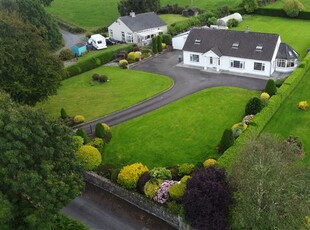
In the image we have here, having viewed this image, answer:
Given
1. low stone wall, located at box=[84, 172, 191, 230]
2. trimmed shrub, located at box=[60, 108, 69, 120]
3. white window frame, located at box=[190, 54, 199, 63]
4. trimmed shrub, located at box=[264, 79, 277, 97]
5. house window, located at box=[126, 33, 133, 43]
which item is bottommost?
low stone wall, located at box=[84, 172, 191, 230]

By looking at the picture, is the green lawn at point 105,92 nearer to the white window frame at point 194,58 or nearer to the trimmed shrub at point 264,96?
the white window frame at point 194,58

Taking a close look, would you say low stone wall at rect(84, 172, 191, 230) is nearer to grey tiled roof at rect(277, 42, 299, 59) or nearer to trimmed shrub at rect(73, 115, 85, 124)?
trimmed shrub at rect(73, 115, 85, 124)

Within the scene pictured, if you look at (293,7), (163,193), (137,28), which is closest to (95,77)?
(137,28)

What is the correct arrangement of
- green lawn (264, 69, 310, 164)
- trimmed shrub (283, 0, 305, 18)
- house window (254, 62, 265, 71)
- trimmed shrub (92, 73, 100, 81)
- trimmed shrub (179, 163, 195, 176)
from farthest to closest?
trimmed shrub (283, 0, 305, 18) → trimmed shrub (92, 73, 100, 81) → house window (254, 62, 265, 71) → green lawn (264, 69, 310, 164) → trimmed shrub (179, 163, 195, 176)

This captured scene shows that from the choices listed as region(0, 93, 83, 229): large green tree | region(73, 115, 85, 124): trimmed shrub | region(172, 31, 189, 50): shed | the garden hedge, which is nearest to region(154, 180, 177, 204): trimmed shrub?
region(0, 93, 83, 229): large green tree

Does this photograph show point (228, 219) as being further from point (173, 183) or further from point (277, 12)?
point (277, 12)

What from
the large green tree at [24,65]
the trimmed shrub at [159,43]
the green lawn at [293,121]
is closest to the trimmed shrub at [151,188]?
the green lawn at [293,121]

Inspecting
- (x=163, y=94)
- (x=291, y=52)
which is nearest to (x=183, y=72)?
(x=163, y=94)

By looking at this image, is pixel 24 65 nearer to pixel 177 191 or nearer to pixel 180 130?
pixel 180 130

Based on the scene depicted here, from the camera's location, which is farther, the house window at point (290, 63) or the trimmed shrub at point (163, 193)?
the house window at point (290, 63)
